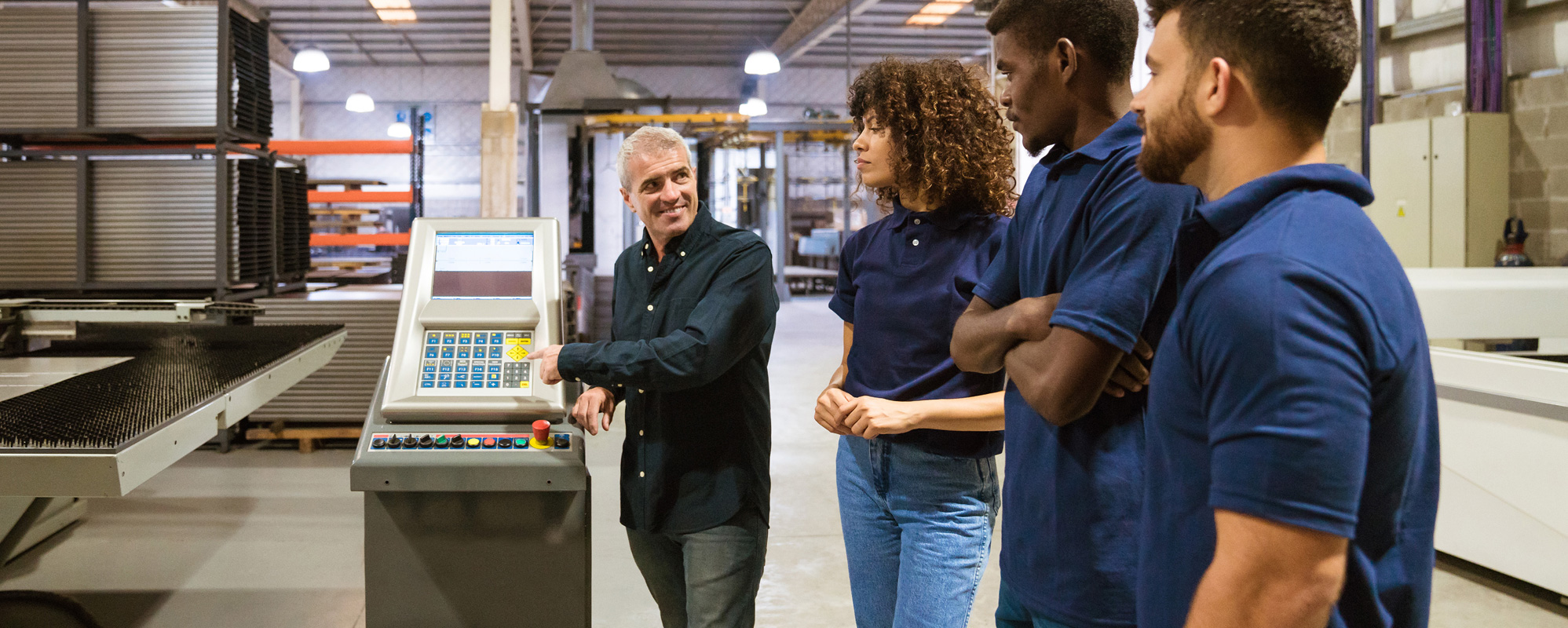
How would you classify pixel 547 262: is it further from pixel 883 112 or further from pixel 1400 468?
pixel 1400 468

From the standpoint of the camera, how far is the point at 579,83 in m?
10.7

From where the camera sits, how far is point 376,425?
6.11ft

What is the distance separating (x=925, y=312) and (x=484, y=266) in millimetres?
993

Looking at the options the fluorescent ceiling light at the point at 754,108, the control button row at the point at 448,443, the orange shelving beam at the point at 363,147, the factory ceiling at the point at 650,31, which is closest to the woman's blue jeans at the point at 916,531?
the control button row at the point at 448,443

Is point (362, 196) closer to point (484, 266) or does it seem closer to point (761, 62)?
point (761, 62)

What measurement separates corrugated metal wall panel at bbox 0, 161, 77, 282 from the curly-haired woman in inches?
163

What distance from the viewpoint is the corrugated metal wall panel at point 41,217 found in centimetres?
413

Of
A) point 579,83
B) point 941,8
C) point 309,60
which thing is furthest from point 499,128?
point 941,8

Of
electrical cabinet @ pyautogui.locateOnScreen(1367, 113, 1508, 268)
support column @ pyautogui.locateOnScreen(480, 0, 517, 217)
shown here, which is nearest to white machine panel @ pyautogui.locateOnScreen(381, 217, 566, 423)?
electrical cabinet @ pyautogui.locateOnScreen(1367, 113, 1508, 268)

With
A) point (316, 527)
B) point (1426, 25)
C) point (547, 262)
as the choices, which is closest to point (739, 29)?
point (1426, 25)

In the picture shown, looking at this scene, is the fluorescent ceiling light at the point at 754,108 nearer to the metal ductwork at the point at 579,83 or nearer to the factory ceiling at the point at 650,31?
the factory ceiling at the point at 650,31

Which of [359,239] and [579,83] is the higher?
[579,83]

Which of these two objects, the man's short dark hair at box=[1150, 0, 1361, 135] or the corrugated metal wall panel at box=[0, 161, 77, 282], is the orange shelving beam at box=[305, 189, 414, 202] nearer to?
the corrugated metal wall panel at box=[0, 161, 77, 282]

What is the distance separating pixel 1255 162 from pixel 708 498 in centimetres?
119
